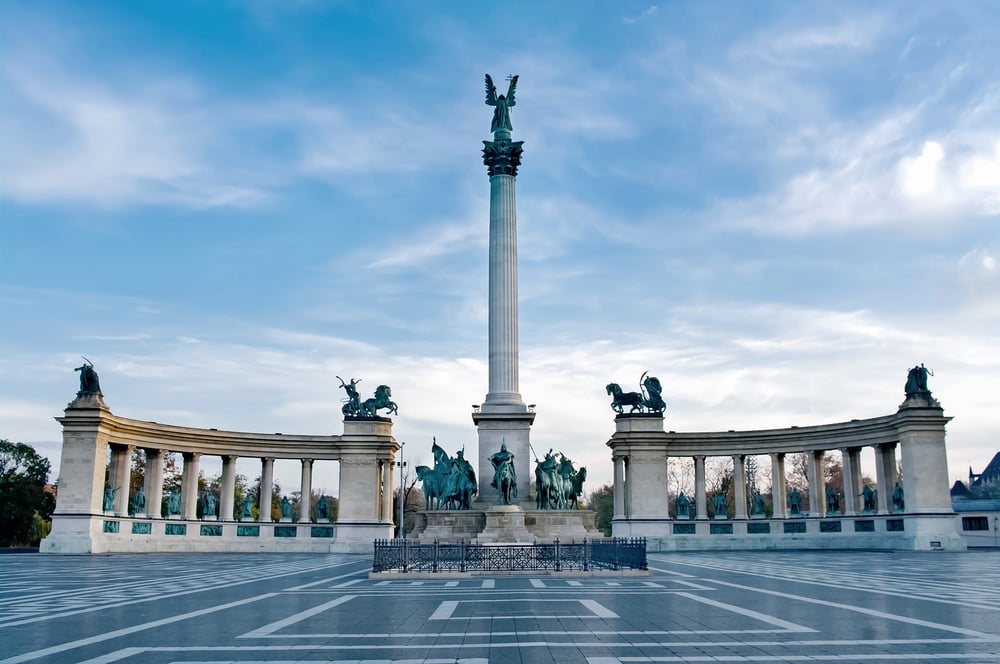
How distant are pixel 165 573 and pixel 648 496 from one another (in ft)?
145

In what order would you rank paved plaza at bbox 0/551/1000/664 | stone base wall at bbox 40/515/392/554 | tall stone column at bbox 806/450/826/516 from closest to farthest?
paved plaza at bbox 0/551/1000/664 < stone base wall at bbox 40/515/392/554 < tall stone column at bbox 806/450/826/516

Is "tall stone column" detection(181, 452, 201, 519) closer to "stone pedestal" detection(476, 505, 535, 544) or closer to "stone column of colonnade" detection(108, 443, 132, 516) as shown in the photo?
"stone column of colonnade" detection(108, 443, 132, 516)

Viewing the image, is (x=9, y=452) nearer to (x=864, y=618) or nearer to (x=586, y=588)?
(x=586, y=588)

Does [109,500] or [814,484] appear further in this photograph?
[814,484]

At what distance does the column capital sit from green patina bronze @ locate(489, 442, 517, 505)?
20443 millimetres

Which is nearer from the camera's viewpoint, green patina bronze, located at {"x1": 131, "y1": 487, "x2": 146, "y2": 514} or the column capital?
the column capital

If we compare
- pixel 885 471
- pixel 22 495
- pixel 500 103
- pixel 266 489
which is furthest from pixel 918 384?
pixel 22 495

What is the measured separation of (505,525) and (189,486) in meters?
31.2

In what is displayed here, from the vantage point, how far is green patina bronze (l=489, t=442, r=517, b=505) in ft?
174

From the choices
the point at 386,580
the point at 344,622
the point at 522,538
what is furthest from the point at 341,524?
the point at 344,622

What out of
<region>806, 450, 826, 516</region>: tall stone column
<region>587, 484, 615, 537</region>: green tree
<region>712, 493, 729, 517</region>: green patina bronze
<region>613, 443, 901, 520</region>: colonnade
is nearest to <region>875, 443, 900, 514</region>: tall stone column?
<region>613, 443, 901, 520</region>: colonnade

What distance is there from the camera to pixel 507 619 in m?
18.2

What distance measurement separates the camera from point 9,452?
85750 mm

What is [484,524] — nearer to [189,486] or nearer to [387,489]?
[387,489]
